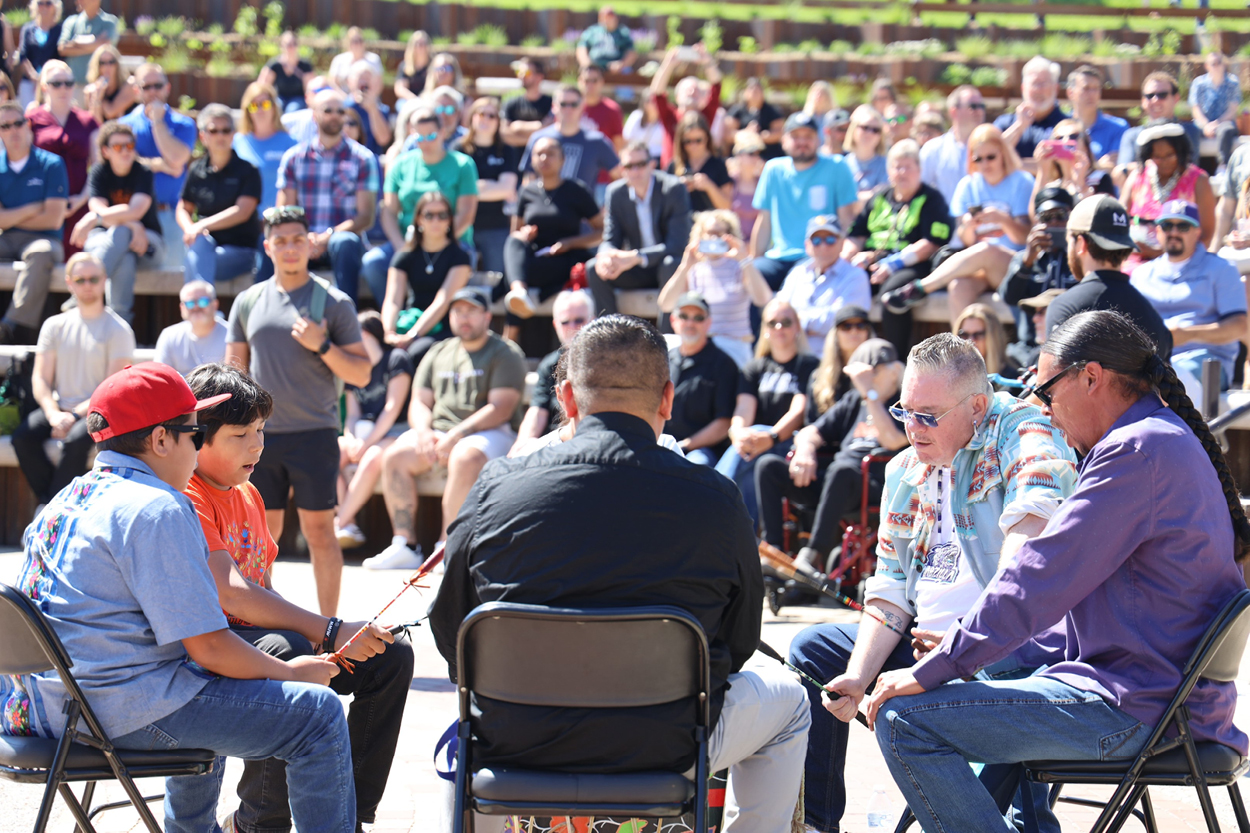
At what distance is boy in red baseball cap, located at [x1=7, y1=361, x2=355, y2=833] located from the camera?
2816 mm

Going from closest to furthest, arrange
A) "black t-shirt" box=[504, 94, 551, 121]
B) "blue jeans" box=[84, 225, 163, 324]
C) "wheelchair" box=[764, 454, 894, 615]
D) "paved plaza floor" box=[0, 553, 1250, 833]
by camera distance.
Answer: "paved plaza floor" box=[0, 553, 1250, 833]
"wheelchair" box=[764, 454, 894, 615]
"blue jeans" box=[84, 225, 163, 324]
"black t-shirt" box=[504, 94, 551, 121]

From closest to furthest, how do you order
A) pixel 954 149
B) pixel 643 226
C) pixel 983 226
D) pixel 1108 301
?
pixel 1108 301, pixel 983 226, pixel 643 226, pixel 954 149

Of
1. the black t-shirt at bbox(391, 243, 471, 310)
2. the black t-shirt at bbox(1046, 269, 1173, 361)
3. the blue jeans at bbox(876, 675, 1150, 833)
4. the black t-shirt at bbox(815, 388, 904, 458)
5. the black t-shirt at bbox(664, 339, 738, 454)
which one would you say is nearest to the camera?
the blue jeans at bbox(876, 675, 1150, 833)

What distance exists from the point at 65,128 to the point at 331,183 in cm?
258

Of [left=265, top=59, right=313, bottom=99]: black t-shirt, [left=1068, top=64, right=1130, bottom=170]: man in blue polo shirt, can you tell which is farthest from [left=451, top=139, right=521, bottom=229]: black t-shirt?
[left=1068, top=64, right=1130, bottom=170]: man in blue polo shirt

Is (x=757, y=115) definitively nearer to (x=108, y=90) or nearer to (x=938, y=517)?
(x=108, y=90)

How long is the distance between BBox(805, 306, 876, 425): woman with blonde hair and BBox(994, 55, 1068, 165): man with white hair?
3420 mm

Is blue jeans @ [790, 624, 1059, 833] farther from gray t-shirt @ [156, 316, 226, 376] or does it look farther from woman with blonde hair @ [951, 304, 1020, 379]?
gray t-shirt @ [156, 316, 226, 376]

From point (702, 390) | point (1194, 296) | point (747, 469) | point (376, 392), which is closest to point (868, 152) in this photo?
point (702, 390)

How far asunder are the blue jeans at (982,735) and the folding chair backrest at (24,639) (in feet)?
6.12

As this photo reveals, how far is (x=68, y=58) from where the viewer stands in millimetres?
11625

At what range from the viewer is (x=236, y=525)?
3.49 metres

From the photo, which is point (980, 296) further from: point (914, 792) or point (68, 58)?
point (68, 58)

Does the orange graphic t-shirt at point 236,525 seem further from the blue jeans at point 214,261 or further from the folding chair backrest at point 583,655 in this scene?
the blue jeans at point 214,261
